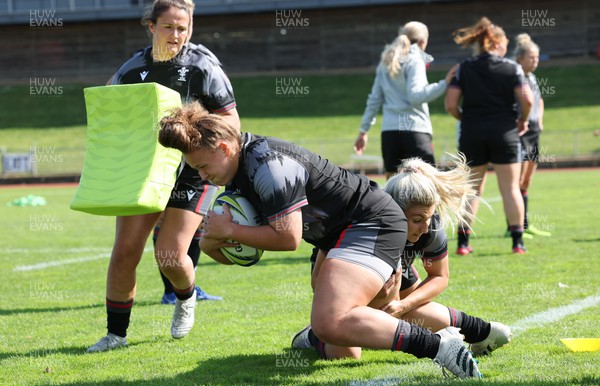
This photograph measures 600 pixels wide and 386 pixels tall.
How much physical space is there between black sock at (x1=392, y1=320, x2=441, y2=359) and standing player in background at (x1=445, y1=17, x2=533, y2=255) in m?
4.48

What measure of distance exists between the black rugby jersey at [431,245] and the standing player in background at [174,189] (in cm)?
133

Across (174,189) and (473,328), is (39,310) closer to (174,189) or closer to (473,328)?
(174,189)

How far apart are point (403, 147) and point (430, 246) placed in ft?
12.8

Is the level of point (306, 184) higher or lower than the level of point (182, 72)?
lower

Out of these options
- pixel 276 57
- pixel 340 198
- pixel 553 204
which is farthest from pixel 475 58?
pixel 276 57

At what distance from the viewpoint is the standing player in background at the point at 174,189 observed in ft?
16.6

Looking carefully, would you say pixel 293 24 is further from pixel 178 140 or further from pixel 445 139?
pixel 178 140

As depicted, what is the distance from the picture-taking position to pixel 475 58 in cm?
859

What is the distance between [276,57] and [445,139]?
18.5 m

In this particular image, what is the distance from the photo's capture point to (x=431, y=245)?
4.61 metres

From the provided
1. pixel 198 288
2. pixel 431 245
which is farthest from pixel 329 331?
pixel 198 288

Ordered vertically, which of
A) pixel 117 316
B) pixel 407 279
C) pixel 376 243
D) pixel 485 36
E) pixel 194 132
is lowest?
pixel 117 316

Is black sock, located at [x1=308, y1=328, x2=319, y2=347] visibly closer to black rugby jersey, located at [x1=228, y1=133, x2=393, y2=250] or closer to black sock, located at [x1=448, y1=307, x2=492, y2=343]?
black rugby jersey, located at [x1=228, y1=133, x2=393, y2=250]

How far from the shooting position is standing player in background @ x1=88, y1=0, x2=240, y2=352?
5059mm
